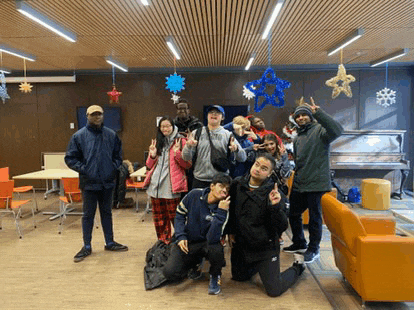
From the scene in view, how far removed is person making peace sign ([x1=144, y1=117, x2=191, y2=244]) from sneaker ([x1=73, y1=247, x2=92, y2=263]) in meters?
0.89

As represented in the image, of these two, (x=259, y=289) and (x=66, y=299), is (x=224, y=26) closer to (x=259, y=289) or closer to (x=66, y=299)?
(x=259, y=289)

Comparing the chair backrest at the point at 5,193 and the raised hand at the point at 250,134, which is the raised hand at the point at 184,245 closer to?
the raised hand at the point at 250,134

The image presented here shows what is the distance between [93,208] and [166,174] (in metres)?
0.99

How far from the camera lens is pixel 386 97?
6.96 metres

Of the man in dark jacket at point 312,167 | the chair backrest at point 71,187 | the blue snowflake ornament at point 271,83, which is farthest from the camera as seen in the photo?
the chair backrest at point 71,187

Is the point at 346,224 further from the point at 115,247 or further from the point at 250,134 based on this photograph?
the point at 115,247

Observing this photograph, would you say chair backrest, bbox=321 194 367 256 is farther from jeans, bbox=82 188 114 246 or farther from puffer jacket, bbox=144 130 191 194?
jeans, bbox=82 188 114 246

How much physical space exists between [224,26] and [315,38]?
1.61 m

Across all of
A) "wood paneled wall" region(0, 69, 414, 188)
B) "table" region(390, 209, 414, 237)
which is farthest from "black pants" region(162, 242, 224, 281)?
"wood paneled wall" region(0, 69, 414, 188)

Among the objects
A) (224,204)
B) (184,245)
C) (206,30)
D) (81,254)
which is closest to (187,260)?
(184,245)

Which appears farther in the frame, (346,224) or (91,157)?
(91,157)

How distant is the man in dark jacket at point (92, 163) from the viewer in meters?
3.56

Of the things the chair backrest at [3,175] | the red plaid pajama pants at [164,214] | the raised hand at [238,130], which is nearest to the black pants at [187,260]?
the red plaid pajama pants at [164,214]

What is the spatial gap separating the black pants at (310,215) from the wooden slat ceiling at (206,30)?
7.03 ft
